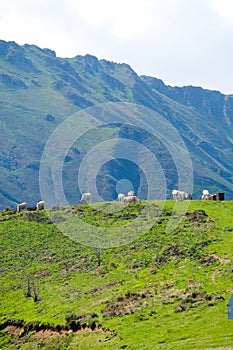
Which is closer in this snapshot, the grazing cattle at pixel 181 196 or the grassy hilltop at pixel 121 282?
the grassy hilltop at pixel 121 282

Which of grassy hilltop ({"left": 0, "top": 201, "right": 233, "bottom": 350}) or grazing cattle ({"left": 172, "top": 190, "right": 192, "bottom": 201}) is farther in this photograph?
grazing cattle ({"left": 172, "top": 190, "right": 192, "bottom": 201})

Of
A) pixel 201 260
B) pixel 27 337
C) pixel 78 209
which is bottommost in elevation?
pixel 27 337

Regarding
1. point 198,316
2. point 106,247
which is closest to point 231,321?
point 198,316

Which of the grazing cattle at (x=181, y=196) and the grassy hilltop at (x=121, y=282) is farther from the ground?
the grazing cattle at (x=181, y=196)

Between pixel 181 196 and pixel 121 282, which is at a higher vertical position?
pixel 181 196

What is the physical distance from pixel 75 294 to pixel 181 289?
12.2 m

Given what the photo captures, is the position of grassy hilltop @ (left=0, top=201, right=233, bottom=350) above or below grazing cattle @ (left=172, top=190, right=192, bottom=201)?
below

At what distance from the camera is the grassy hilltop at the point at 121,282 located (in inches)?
1748

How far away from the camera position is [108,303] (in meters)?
53.1

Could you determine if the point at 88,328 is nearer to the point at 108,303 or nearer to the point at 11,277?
the point at 108,303

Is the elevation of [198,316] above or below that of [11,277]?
below

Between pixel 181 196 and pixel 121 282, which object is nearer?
pixel 121 282

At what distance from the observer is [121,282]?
59.4 meters

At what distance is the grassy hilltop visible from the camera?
44.4 metres
